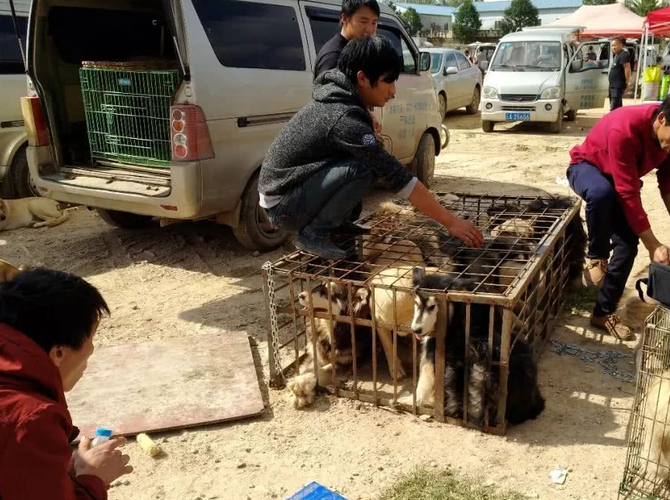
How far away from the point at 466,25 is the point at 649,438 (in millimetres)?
62645

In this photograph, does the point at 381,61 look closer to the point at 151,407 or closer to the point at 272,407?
the point at 272,407

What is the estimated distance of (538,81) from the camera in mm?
13422

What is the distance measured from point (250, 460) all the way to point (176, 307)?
2038 mm

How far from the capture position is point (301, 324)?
4332 mm

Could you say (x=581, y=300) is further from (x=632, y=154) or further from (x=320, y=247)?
(x=320, y=247)

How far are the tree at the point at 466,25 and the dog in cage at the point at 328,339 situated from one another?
193 ft

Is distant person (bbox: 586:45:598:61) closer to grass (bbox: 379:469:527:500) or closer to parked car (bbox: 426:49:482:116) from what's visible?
parked car (bbox: 426:49:482:116)

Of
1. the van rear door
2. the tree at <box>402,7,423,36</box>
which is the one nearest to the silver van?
the van rear door

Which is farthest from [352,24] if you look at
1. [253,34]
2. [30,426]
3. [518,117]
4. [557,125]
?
[557,125]

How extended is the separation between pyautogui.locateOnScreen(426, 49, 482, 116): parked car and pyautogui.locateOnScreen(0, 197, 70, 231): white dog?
31.8ft

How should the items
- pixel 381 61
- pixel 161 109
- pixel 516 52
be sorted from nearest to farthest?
1. pixel 381 61
2. pixel 161 109
3. pixel 516 52

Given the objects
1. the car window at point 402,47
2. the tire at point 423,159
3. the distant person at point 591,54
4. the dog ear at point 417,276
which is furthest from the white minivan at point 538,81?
the dog ear at point 417,276

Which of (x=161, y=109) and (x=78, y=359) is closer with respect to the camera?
(x=78, y=359)

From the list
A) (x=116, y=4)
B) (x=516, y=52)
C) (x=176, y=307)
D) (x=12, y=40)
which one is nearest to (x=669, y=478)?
(x=176, y=307)
